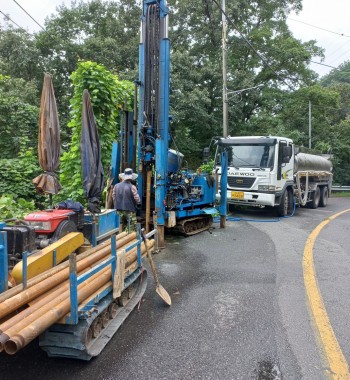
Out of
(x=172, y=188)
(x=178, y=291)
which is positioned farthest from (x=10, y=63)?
(x=178, y=291)

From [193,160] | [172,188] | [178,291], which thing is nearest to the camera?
[178,291]

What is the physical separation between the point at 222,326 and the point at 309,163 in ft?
43.8

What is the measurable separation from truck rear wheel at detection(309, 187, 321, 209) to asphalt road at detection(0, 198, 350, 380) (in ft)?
31.5

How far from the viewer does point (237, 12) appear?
22.6 m

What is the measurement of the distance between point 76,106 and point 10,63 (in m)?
12.9

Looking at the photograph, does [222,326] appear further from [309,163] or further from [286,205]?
[309,163]

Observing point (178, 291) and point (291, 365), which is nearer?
point (291, 365)

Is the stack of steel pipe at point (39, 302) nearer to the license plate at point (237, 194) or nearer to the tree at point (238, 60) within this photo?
the license plate at point (237, 194)

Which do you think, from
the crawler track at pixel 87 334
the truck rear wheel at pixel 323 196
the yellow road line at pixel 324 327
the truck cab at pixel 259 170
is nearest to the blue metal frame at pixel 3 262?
the crawler track at pixel 87 334

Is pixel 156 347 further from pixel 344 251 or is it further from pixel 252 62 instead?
pixel 252 62

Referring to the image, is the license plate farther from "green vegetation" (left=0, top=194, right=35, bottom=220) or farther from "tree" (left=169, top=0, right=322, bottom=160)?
"tree" (left=169, top=0, right=322, bottom=160)

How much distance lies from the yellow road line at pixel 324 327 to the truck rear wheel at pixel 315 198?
411 inches

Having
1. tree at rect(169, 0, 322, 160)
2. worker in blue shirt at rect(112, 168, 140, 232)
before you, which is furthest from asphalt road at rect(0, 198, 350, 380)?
tree at rect(169, 0, 322, 160)

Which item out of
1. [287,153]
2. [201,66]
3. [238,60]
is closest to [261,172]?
[287,153]
